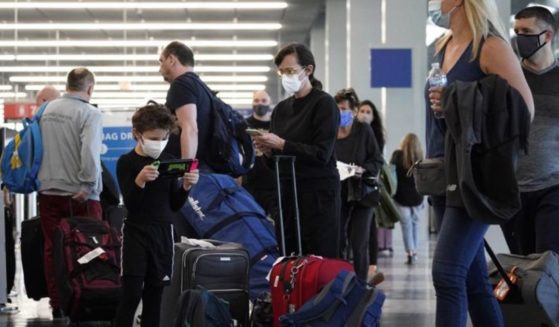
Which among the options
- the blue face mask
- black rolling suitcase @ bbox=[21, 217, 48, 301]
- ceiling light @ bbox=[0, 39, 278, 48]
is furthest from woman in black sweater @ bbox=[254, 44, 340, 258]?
ceiling light @ bbox=[0, 39, 278, 48]

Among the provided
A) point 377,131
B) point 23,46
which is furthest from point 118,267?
point 23,46

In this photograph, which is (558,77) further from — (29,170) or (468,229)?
(29,170)

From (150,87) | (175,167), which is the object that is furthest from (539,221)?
(150,87)

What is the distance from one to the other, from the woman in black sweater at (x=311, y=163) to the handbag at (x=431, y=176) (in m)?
1.27

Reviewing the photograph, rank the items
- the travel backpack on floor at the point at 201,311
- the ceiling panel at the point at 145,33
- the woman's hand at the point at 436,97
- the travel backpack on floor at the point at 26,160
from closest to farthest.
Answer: the woman's hand at the point at 436,97
the travel backpack on floor at the point at 201,311
the travel backpack on floor at the point at 26,160
the ceiling panel at the point at 145,33

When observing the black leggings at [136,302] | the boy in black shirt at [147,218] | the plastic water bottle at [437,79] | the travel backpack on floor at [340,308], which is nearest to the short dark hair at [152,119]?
the boy in black shirt at [147,218]

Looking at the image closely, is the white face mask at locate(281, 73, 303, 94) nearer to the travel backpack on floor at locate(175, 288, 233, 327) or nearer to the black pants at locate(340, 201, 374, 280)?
the travel backpack on floor at locate(175, 288, 233, 327)

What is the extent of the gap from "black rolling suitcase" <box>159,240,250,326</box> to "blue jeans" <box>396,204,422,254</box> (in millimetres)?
6770

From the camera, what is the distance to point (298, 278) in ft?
14.8

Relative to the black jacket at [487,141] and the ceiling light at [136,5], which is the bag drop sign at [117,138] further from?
the ceiling light at [136,5]

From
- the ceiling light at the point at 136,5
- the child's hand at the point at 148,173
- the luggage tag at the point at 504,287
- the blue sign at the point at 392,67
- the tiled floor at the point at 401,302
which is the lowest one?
the tiled floor at the point at 401,302

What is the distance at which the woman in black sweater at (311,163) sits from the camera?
5.09m

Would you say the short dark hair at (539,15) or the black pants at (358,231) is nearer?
the short dark hair at (539,15)

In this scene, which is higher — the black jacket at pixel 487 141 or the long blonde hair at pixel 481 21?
the long blonde hair at pixel 481 21
